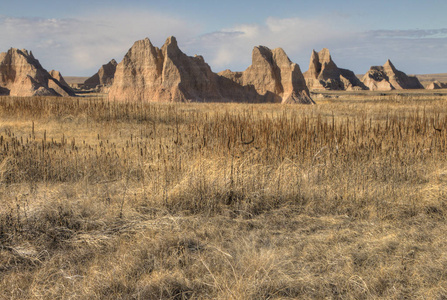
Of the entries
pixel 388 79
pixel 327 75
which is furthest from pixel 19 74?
pixel 388 79

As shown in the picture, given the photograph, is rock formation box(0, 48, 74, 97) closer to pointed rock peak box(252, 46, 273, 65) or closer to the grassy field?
pointed rock peak box(252, 46, 273, 65)

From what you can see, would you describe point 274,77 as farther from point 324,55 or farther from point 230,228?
point 324,55

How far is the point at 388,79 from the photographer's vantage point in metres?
98.1

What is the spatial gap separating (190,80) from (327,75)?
6706cm

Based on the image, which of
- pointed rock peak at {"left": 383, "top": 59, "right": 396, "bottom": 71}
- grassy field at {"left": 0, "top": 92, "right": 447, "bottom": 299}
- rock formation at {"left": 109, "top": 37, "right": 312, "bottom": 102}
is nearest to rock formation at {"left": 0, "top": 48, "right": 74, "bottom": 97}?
rock formation at {"left": 109, "top": 37, "right": 312, "bottom": 102}

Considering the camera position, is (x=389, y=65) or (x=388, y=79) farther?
(x=389, y=65)

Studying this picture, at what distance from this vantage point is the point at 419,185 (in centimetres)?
549

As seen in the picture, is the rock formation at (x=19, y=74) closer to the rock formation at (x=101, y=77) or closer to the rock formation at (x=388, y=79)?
the rock formation at (x=101, y=77)

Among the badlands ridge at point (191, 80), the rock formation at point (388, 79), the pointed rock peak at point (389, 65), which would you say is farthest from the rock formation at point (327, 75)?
the badlands ridge at point (191, 80)

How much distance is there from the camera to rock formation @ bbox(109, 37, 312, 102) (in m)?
→ 31.5

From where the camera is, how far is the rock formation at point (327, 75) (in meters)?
85.2

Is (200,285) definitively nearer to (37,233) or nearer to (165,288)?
(165,288)

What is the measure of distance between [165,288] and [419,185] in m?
4.43

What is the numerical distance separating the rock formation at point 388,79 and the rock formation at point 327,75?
570 centimetres
